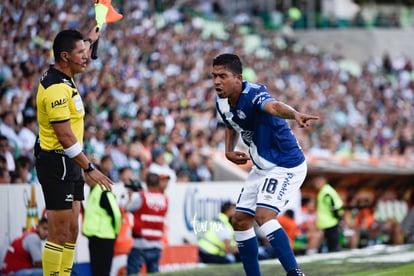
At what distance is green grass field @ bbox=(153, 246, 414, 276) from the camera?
12.4 m

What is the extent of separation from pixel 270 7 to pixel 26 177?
32.6 m

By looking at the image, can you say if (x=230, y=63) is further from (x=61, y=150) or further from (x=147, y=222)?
(x=147, y=222)

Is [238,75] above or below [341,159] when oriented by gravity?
above

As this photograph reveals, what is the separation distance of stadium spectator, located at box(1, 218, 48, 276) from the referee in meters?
3.71

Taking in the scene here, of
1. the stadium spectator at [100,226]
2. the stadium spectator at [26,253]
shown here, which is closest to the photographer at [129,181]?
the stadium spectator at [100,226]

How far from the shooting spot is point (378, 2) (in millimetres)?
48719

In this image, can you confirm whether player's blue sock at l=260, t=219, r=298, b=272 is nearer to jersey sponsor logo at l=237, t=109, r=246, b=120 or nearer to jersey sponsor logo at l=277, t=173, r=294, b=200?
jersey sponsor logo at l=277, t=173, r=294, b=200

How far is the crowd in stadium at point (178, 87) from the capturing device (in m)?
17.2

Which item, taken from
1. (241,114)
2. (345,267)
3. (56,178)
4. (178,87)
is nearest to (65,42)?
(56,178)

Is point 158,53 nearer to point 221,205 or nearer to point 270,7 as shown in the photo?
point 221,205

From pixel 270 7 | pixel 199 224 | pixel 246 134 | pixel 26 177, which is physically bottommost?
pixel 199 224

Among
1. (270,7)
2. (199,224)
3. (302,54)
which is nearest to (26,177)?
(199,224)

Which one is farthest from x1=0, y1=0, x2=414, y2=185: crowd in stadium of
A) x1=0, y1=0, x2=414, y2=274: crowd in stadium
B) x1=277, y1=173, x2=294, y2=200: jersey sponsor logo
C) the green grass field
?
x1=277, y1=173, x2=294, y2=200: jersey sponsor logo

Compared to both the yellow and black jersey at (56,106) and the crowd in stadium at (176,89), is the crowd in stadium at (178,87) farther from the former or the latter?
the yellow and black jersey at (56,106)
